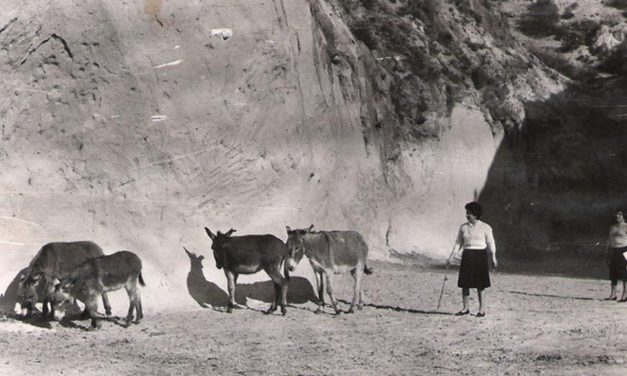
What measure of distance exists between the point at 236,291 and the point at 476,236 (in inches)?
151

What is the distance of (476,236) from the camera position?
1321cm

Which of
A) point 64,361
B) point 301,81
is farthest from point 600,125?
point 64,361

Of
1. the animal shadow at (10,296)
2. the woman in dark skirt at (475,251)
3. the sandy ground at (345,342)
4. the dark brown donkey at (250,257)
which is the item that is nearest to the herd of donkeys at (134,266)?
the dark brown donkey at (250,257)

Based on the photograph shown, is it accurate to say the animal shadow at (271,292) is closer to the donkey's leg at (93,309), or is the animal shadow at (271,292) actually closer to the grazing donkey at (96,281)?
the grazing donkey at (96,281)

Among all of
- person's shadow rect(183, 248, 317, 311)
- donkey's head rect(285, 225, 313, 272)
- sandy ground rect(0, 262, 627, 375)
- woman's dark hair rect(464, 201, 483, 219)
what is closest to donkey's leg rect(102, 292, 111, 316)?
sandy ground rect(0, 262, 627, 375)

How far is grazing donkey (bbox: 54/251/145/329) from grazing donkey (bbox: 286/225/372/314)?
7.84 ft

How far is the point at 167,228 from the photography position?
46.2ft

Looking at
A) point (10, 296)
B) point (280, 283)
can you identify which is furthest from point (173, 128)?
point (10, 296)

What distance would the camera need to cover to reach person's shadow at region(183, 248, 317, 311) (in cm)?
1402

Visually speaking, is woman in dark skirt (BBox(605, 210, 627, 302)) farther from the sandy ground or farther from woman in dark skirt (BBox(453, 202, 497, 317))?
woman in dark skirt (BBox(453, 202, 497, 317))

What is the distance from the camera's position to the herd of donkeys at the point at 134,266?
11.9 metres

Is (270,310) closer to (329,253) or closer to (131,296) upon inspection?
(329,253)

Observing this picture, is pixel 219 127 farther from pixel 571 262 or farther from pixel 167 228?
pixel 571 262

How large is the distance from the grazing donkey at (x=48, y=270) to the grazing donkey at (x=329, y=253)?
2.78 m
